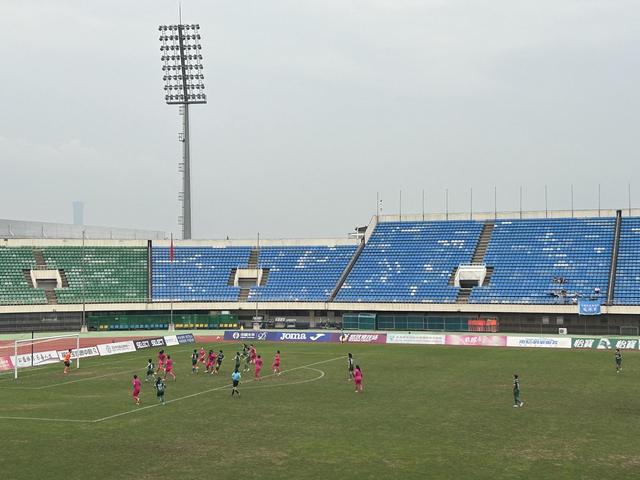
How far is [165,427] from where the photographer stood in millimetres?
31766

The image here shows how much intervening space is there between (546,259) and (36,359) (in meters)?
58.0

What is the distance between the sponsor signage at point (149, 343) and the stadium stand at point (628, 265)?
4678cm

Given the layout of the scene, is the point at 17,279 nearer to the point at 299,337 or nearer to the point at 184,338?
the point at 184,338

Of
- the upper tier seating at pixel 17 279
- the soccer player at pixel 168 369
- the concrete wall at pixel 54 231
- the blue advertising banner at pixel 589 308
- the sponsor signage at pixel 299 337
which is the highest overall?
the concrete wall at pixel 54 231

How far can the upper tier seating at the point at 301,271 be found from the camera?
299 ft

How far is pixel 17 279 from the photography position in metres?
89.7

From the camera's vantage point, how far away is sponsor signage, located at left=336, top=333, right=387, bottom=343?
7319cm

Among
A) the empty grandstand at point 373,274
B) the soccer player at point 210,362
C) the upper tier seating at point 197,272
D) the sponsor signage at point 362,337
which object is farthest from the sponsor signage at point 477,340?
the upper tier seating at point 197,272

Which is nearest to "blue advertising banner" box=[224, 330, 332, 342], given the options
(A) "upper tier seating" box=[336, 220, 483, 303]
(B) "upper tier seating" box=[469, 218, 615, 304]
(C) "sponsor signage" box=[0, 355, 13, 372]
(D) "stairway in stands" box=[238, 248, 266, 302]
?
(A) "upper tier seating" box=[336, 220, 483, 303]

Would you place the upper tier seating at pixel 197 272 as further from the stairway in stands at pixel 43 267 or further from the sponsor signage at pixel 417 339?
the sponsor signage at pixel 417 339

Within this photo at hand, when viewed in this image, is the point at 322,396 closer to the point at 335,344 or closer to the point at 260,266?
the point at 335,344

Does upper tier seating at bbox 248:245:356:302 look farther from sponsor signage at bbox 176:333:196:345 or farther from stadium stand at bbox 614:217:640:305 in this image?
stadium stand at bbox 614:217:640:305

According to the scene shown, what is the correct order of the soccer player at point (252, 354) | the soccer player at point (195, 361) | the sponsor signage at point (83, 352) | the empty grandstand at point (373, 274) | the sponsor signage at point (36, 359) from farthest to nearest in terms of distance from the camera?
1. the empty grandstand at point (373, 274)
2. the sponsor signage at point (83, 352)
3. the sponsor signage at point (36, 359)
4. the soccer player at point (252, 354)
5. the soccer player at point (195, 361)

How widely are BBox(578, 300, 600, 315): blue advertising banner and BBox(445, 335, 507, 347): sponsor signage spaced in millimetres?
12489
